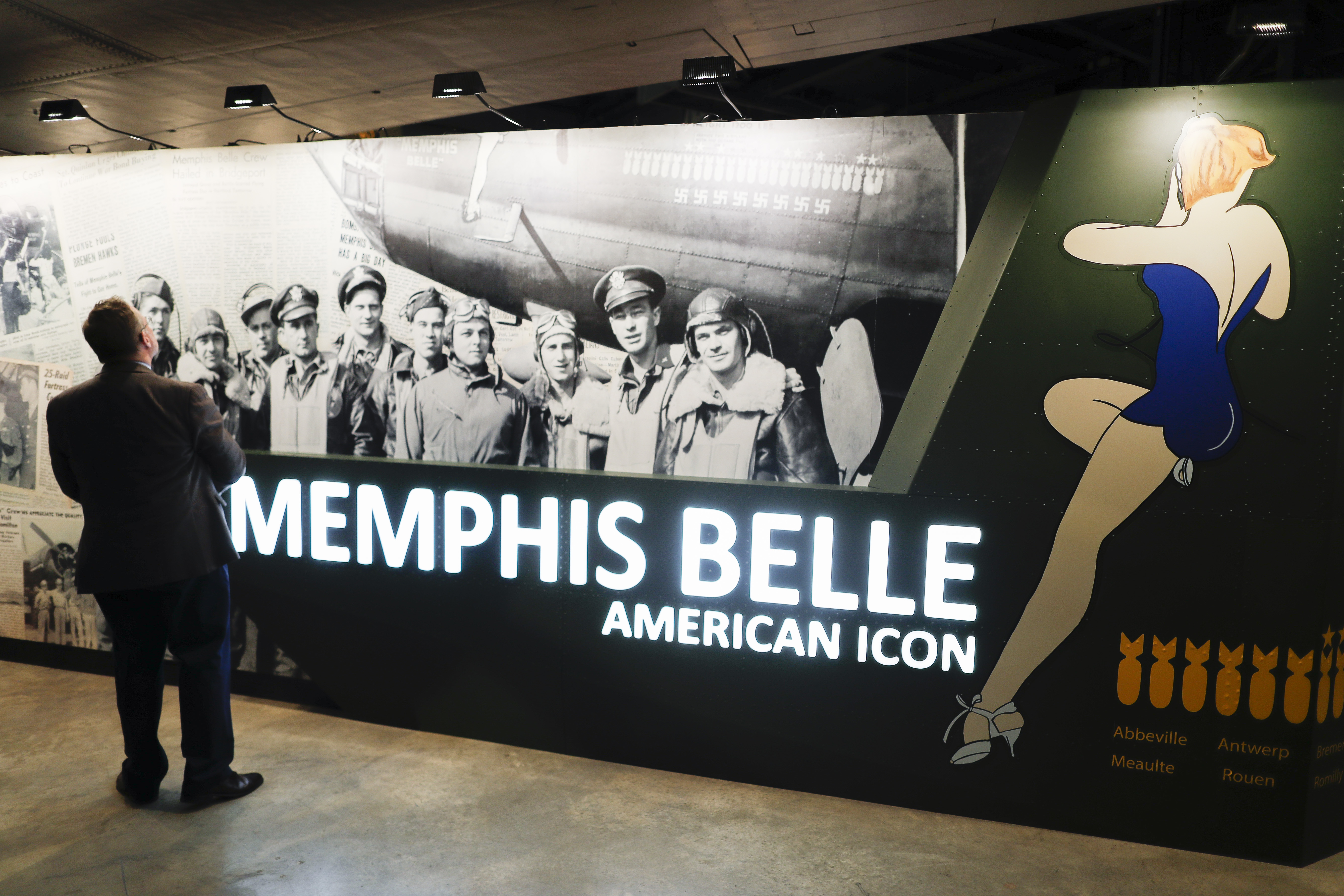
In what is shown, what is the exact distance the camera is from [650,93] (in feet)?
28.3

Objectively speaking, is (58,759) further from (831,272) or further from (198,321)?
(831,272)

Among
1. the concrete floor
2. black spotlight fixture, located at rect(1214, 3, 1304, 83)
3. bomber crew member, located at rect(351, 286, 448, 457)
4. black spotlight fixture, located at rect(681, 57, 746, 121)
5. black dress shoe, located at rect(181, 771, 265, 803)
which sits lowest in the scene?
the concrete floor

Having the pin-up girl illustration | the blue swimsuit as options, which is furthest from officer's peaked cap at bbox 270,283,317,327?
the blue swimsuit

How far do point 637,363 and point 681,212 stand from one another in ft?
2.04

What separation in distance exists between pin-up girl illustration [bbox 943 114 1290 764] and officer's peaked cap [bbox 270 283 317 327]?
10.4 feet

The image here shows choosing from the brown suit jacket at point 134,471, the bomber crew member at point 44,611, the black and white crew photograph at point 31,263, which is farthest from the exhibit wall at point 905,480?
the bomber crew member at point 44,611

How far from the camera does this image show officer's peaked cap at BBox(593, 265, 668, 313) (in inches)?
130

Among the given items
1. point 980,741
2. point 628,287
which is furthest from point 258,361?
point 980,741

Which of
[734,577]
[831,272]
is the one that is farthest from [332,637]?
[831,272]

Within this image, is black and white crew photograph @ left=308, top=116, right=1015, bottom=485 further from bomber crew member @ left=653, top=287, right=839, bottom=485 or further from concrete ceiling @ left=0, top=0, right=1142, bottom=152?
concrete ceiling @ left=0, top=0, right=1142, bottom=152

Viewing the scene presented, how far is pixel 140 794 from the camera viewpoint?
300 centimetres

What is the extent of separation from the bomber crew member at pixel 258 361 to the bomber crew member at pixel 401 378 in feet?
1.65

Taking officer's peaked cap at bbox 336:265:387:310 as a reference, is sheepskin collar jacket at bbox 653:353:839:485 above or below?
below

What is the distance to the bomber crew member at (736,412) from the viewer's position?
3178 millimetres
